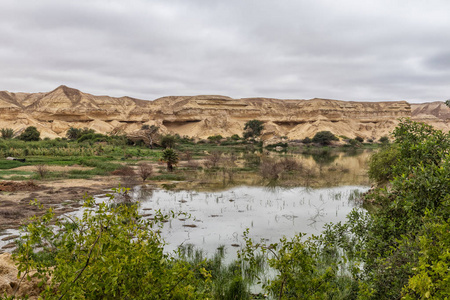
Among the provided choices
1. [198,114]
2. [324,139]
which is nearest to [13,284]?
[324,139]

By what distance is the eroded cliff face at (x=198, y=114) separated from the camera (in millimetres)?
78812

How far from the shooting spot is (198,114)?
9056 cm

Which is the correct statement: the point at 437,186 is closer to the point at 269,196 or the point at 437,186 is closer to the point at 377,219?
the point at 377,219

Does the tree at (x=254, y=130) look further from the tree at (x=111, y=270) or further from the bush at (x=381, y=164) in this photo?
the tree at (x=111, y=270)

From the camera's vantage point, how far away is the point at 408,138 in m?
4.98

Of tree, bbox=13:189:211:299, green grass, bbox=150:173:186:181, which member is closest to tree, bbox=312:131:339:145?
green grass, bbox=150:173:186:181

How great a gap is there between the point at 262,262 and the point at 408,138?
5.01m

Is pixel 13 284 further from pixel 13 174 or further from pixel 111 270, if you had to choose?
pixel 13 174

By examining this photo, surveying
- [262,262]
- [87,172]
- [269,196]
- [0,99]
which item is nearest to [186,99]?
[0,99]

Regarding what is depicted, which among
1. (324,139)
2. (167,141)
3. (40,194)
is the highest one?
(167,141)

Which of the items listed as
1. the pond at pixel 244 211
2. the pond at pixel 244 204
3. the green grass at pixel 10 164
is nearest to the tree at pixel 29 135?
the green grass at pixel 10 164

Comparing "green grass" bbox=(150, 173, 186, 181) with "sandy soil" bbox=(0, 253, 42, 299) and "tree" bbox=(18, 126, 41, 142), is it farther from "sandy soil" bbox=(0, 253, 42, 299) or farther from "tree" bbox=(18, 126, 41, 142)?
"tree" bbox=(18, 126, 41, 142)

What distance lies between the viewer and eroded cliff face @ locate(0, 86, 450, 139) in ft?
259

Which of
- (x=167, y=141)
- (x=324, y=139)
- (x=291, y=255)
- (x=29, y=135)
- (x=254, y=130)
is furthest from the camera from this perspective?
(x=254, y=130)
